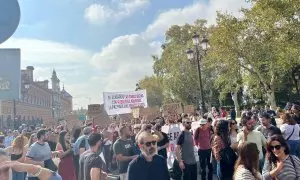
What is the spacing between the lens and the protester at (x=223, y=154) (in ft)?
19.9

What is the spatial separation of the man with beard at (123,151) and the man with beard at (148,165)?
10.6 ft

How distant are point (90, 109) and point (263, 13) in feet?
48.9

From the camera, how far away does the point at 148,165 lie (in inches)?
183

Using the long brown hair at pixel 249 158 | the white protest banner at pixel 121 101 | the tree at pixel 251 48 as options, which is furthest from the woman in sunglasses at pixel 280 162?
the tree at pixel 251 48

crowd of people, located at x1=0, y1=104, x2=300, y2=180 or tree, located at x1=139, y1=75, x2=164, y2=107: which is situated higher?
tree, located at x1=139, y1=75, x2=164, y2=107

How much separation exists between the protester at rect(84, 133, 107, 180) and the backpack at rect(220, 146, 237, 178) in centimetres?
199

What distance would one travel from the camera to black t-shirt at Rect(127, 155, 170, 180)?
4.62m

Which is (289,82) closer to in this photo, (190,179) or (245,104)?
(245,104)

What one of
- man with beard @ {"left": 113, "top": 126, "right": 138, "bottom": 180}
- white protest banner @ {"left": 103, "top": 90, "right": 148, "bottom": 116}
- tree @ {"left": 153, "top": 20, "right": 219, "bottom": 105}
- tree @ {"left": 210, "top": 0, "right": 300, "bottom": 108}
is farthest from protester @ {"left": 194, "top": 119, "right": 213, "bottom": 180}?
tree @ {"left": 153, "top": 20, "right": 219, "bottom": 105}

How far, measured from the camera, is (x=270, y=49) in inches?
1270

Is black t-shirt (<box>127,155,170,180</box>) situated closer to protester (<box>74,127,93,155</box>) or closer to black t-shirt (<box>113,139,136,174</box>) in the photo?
black t-shirt (<box>113,139,136,174</box>)

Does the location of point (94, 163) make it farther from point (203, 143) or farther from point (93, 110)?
point (93, 110)

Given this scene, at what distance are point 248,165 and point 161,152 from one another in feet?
20.6

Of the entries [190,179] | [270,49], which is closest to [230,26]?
[270,49]
